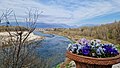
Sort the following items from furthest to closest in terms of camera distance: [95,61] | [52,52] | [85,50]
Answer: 1. [52,52]
2. [85,50]
3. [95,61]

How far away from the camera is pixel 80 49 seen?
3037mm

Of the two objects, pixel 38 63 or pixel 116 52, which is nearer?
pixel 116 52

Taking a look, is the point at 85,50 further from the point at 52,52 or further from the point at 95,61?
the point at 52,52

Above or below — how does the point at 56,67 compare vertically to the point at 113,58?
below

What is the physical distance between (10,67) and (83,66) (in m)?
0.89

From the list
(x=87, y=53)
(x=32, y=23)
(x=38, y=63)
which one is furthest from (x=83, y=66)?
(x=38, y=63)

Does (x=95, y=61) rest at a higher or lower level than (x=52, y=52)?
higher

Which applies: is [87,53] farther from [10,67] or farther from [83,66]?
[10,67]

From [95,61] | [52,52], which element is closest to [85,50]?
[95,61]

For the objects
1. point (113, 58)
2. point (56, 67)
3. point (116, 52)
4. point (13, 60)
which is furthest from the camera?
point (56, 67)

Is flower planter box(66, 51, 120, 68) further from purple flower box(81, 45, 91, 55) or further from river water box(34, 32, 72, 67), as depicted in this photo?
river water box(34, 32, 72, 67)

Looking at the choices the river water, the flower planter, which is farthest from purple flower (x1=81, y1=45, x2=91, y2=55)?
the river water

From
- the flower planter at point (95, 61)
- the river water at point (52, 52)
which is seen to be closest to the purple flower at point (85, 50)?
the flower planter at point (95, 61)

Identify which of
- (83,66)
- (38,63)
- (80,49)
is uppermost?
(80,49)
